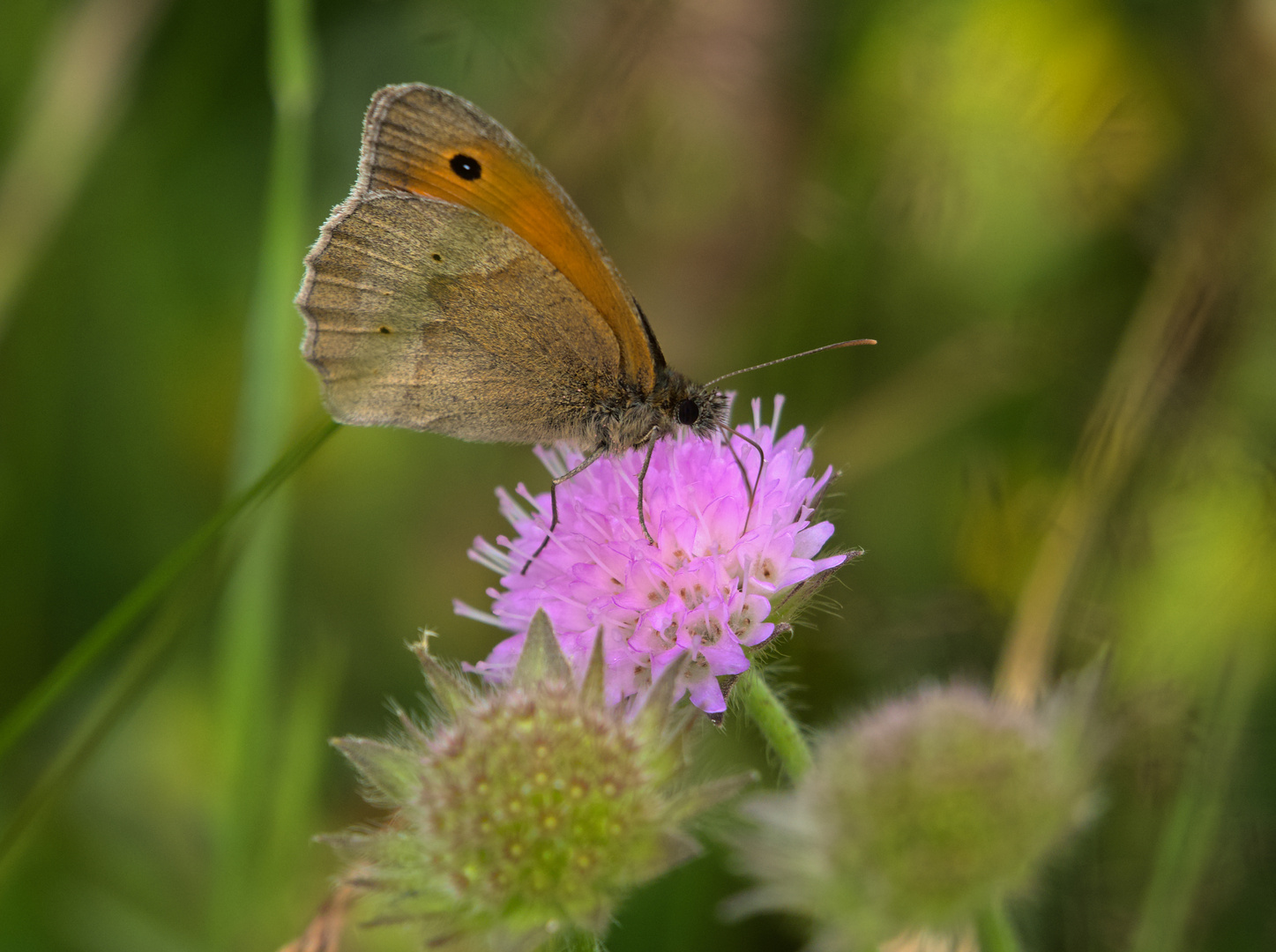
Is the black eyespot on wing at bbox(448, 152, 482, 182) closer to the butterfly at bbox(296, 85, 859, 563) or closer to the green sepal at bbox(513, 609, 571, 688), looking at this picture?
the butterfly at bbox(296, 85, 859, 563)

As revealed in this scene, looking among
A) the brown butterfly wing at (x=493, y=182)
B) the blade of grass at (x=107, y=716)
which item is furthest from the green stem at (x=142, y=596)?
the brown butterfly wing at (x=493, y=182)

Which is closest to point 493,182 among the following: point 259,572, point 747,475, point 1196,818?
point 747,475

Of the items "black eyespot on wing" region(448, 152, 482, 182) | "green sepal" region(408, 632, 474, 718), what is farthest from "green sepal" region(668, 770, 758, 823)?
"black eyespot on wing" region(448, 152, 482, 182)

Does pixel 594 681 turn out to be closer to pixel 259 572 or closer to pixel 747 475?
pixel 747 475

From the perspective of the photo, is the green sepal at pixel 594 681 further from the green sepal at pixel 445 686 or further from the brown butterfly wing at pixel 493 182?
the brown butterfly wing at pixel 493 182

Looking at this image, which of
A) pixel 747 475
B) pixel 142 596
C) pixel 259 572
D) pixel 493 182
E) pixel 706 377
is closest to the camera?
pixel 142 596

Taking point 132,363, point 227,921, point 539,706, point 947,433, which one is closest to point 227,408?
point 132,363

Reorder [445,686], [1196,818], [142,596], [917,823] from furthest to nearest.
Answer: [1196,818]
[142,596]
[445,686]
[917,823]
